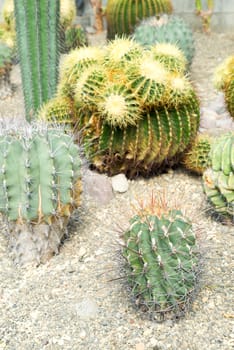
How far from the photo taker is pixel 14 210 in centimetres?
317

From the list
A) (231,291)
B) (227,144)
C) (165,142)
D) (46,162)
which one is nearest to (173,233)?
(231,291)

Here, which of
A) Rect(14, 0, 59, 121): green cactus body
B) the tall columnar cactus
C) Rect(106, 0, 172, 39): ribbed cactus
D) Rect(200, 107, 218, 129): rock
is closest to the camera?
the tall columnar cactus

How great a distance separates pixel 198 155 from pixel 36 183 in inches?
51.7

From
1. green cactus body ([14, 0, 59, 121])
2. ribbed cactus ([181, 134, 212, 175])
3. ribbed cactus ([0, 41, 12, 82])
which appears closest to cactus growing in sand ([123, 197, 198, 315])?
ribbed cactus ([181, 134, 212, 175])

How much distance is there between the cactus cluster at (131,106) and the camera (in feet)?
12.6

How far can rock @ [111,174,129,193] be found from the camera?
407 cm

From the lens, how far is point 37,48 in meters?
4.78

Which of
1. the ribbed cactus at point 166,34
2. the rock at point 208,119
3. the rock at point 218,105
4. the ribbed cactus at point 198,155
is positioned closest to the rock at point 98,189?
the ribbed cactus at point 198,155

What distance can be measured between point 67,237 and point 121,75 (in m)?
1.04

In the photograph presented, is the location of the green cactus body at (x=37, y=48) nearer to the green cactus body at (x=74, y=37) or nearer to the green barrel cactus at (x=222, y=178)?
the green barrel cactus at (x=222, y=178)

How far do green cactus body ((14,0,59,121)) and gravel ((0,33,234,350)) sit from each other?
148cm

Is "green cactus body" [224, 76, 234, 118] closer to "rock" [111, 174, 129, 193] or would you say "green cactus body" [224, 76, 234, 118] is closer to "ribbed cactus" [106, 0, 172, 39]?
"rock" [111, 174, 129, 193]

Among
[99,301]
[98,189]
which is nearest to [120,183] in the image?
[98,189]

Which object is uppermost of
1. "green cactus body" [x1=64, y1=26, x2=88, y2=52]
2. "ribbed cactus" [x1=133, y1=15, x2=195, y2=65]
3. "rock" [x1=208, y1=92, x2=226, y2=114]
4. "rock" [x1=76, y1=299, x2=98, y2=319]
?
"ribbed cactus" [x1=133, y1=15, x2=195, y2=65]
